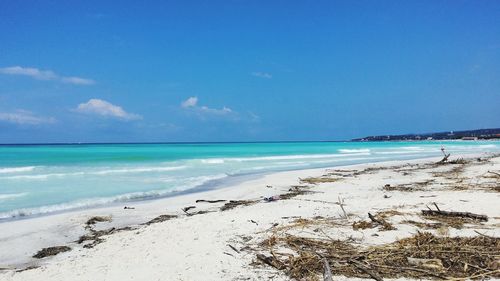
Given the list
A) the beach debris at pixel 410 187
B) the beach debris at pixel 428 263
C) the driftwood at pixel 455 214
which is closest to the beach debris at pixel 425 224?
the driftwood at pixel 455 214

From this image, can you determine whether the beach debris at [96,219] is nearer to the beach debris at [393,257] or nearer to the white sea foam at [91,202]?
the white sea foam at [91,202]

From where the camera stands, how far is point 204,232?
621 cm

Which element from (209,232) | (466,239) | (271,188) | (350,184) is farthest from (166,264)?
(350,184)

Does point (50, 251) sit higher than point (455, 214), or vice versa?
point (455, 214)

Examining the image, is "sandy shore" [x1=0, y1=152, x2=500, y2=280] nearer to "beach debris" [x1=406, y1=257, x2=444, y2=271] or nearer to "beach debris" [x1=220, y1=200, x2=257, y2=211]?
"beach debris" [x1=220, y1=200, x2=257, y2=211]

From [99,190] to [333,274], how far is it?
1095cm

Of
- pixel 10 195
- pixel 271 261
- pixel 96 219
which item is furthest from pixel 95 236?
pixel 10 195

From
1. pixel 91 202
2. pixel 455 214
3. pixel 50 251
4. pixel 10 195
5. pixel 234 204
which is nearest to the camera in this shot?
pixel 50 251

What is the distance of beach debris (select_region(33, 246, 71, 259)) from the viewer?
5723 mm

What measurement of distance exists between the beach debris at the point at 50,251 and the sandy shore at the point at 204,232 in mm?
120

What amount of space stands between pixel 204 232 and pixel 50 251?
2416mm

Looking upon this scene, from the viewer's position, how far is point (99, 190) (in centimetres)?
1312

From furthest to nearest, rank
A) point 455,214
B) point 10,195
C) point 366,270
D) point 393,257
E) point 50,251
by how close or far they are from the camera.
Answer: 1. point 10,195
2. point 455,214
3. point 50,251
4. point 393,257
5. point 366,270

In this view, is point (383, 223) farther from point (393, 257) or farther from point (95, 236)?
point (95, 236)
